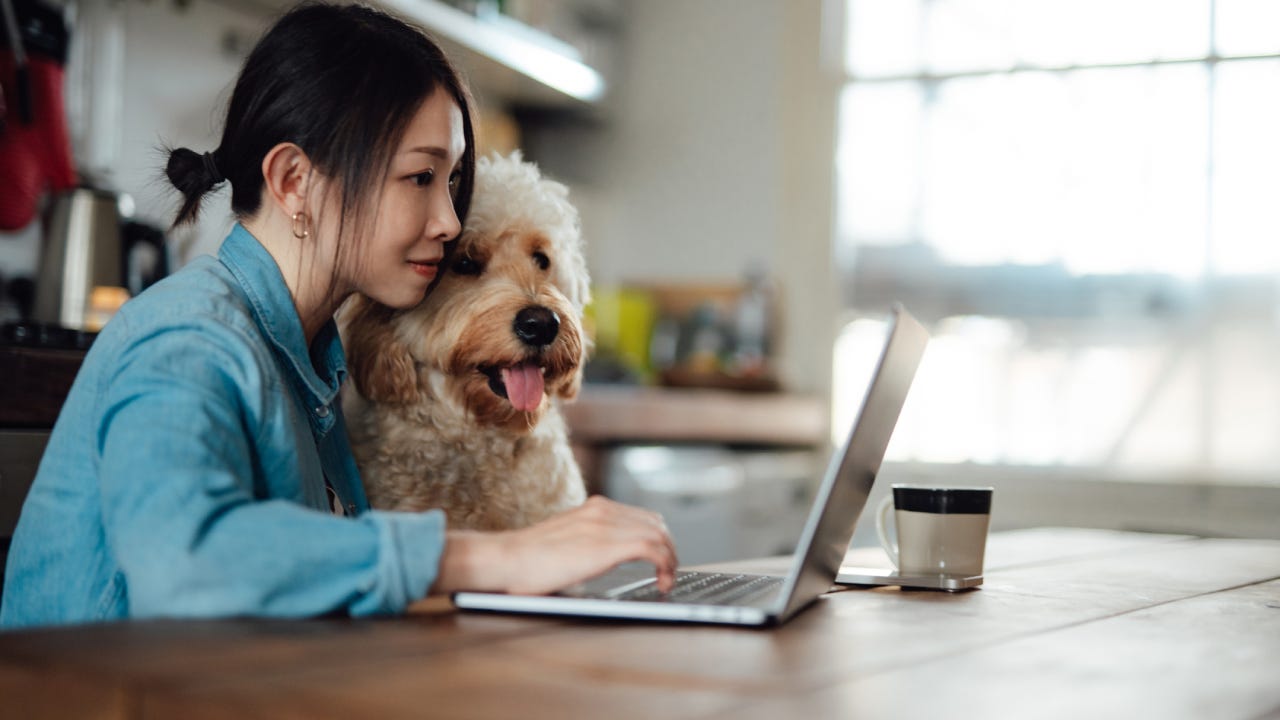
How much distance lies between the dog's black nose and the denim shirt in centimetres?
44

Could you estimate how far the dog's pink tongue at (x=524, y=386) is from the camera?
60.6 inches

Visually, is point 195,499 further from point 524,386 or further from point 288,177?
point 524,386

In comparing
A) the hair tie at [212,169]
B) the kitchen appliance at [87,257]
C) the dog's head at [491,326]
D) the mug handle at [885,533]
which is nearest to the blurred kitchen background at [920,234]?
the kitchen appliance at [87,257]

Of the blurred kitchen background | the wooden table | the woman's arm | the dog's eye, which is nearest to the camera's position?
the wooden table

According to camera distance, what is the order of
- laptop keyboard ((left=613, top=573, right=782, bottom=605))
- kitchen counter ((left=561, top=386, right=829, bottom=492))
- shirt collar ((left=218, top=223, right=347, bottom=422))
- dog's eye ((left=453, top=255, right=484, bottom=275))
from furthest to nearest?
kitchen counter ((left=561, top=386, right=829, bottom=492)), dog's eye ((left=453, top=255, right=484, bottom=275)), shirt collar ((left=218, top=223, right=347, bottom=422)), laptop keyboard ((left=613, top=573, right=782, bottom=605))

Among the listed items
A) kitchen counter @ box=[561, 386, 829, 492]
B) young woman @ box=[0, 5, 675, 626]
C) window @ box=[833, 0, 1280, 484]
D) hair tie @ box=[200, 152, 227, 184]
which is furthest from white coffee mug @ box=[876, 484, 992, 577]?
window @ box=[833, 0, 1280, 484]

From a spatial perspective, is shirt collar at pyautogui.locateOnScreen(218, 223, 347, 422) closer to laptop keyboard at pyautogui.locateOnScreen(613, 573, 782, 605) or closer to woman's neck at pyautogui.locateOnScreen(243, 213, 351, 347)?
woman's neck at pyautogui.locateOnScreen(243, 213, 351, 347)

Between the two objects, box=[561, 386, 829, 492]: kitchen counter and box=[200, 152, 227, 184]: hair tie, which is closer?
box=[200, 152, 227, 184]: hair tie

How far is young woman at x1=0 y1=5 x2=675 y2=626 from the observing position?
0.80 metres

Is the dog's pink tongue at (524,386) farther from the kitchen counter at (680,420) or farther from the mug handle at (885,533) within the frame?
the kitchen counter at (680,420)

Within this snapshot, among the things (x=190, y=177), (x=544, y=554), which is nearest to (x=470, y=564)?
(x=544, y=554)

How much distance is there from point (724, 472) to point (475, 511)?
198cm

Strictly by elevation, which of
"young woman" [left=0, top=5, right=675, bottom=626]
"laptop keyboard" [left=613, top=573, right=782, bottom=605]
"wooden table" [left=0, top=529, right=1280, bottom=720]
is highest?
"young woman" [left=0, top=5, right=675, bottom=626]

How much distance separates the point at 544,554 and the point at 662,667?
0.73 ft
